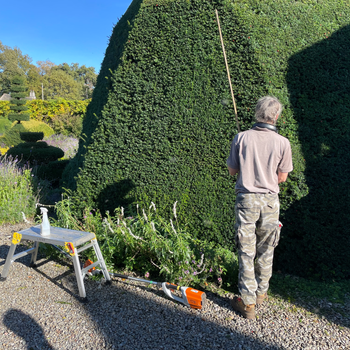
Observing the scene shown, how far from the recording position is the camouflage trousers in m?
2.63

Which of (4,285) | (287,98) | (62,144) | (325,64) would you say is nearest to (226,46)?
(287,98)

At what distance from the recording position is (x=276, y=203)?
2684 mm

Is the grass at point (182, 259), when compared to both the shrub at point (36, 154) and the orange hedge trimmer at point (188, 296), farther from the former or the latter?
the shrub at point (36, 154)

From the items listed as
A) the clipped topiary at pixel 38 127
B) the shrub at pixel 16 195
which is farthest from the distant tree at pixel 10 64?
the shrub at pixel 16 195

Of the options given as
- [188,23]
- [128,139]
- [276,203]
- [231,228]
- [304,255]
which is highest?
[188,23]

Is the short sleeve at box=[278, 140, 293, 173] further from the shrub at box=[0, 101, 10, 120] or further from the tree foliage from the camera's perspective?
the tree foliage

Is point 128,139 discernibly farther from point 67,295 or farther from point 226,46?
point 67,295

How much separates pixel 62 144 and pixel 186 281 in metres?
10.5

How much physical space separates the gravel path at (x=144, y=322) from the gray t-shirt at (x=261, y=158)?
127 centimetres

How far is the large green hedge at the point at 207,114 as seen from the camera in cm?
366

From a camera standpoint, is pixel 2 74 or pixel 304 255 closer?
pixel 304 255

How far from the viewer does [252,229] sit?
8.75 feet

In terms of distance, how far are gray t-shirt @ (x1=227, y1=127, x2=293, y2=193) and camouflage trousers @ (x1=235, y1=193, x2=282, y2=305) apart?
10 centimetres

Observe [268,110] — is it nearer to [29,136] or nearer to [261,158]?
[261,158]
